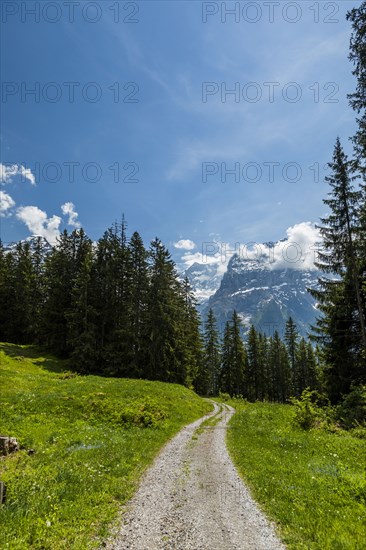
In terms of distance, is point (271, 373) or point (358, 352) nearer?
point (358, 352)

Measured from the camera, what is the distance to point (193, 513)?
8633mm

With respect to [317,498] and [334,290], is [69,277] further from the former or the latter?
[317,498]

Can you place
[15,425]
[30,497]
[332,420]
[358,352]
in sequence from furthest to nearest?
[358,352] < [332,420] < [15,425] < [30,497]

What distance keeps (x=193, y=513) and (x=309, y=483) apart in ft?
12.7

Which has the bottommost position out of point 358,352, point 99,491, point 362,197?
point 99,491

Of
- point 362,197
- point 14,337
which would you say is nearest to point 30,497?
point 362,197

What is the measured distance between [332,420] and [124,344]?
32263 mm

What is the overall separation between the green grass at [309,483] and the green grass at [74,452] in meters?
4.21

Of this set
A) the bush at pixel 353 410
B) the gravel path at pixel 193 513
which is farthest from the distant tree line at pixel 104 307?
the gravel path at pixel 193 513

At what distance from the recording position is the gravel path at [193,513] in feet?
23.1

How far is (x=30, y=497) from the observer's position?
8.62 meters

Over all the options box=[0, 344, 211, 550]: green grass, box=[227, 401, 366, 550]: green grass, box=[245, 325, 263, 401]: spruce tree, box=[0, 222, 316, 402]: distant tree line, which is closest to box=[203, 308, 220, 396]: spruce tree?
box=[245, 325, 263, 401]: spruce tree

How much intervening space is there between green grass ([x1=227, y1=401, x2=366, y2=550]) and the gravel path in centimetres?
50

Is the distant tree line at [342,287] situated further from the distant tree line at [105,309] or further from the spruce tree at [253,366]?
the spruce tree at [253,366]
